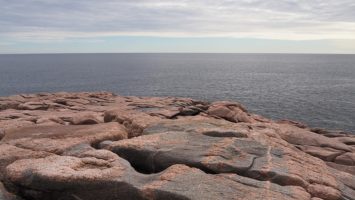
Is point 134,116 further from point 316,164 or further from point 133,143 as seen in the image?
point 316,164

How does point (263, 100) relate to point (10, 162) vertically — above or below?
below

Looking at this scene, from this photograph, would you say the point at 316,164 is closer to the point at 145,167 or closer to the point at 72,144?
the point at 145,167

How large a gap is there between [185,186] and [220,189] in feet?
4.49

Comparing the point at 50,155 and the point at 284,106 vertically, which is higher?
the point at 50,155

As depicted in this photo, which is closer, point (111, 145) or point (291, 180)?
point (291, 180)

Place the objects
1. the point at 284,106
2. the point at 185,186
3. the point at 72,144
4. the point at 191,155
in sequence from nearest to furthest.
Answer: the point at 185,186 < the point at 191,155 < the point at 72,144 < the point at 284,106

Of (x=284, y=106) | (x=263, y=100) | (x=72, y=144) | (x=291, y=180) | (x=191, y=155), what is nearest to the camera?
(x=291, y=180)

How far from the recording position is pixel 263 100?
98.9 meters

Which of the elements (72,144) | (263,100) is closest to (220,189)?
(72,144)

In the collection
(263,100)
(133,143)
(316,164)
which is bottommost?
(263,100)

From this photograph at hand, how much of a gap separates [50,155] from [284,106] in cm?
7588

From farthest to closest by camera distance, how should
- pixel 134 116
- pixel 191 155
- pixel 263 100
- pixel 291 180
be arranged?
pixel 263 100, pixel 134 116, pixel 191 155, pixel 291 180

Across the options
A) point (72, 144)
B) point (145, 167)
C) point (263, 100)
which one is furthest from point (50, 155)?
point (263, 100)

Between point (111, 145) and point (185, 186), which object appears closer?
point (185, 186)
